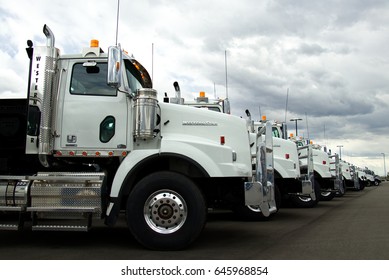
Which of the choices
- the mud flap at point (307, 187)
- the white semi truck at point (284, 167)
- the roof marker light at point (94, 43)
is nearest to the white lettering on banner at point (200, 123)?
the roof marker light at point (94, 43)

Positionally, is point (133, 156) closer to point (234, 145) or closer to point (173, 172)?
point (173, 172)

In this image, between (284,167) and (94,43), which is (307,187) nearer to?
(284,167)

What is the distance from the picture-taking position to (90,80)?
6.02 m

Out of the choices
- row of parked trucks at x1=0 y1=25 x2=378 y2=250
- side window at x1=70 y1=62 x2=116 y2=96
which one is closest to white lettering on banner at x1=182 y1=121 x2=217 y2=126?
row of parked trucks at x1=0 y1=25 x2=378 y2=250

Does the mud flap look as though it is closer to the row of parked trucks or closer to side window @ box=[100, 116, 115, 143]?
the row of parked trucks

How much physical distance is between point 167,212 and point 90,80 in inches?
93.3

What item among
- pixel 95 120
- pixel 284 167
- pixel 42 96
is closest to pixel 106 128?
pixel 95 120

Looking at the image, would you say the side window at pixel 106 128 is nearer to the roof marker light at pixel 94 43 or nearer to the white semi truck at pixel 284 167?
the roof marker light at pixel 94 43

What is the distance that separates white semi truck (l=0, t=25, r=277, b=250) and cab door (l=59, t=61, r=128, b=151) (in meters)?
0.02

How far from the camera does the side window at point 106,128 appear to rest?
5.88m

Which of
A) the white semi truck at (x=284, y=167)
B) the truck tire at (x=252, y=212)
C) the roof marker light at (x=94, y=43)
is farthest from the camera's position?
the white semi truck at (x=284, y=167)

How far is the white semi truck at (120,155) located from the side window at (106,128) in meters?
0.02

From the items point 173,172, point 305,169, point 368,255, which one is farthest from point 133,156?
point 305,169

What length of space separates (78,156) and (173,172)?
1.53m
